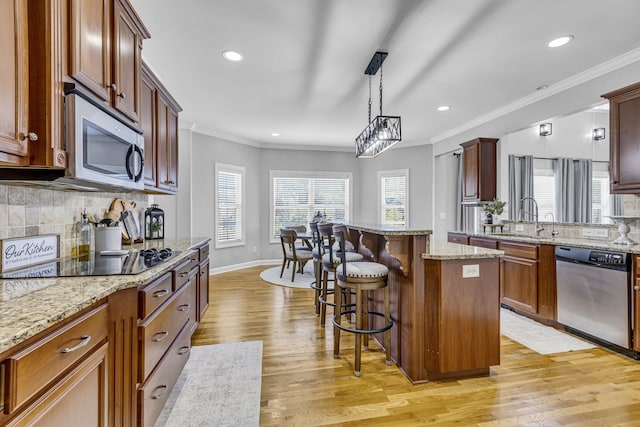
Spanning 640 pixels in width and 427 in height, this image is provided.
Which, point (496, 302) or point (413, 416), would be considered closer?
point (413, 416)

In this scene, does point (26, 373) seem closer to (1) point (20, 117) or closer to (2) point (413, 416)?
(1) point (20, 117)

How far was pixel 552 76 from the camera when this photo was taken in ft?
11.5

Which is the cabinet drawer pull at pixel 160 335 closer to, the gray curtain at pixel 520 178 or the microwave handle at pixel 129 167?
the microwave handle at pixel 129 167

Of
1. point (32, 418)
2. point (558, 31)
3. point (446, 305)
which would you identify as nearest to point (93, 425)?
point (32, 418)

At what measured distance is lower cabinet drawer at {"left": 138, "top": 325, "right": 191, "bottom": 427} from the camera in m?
1.45

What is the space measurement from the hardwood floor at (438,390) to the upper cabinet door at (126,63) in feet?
6.69

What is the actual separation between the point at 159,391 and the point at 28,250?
1016 mm

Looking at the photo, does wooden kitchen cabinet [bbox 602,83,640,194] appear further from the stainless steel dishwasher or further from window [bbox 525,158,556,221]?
window [bbox 525,158,556,221]

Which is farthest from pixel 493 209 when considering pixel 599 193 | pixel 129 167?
pixel 129 167

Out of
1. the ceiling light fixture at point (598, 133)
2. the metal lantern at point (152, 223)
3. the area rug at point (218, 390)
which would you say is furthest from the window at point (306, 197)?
the ceiling light fixture at point (598, 133)

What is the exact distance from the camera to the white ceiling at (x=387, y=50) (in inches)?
92.4

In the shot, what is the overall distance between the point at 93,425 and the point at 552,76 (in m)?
4.73

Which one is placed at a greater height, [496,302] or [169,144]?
[169,144]

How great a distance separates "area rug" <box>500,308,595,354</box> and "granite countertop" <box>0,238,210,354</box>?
125 inches
